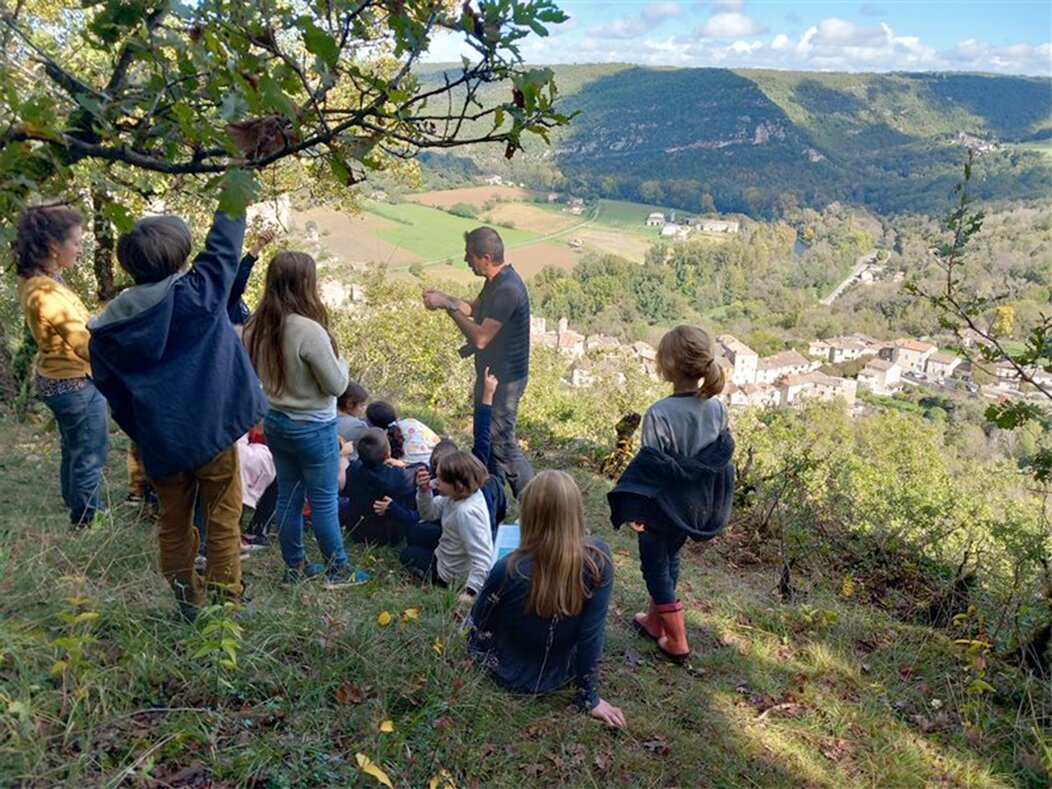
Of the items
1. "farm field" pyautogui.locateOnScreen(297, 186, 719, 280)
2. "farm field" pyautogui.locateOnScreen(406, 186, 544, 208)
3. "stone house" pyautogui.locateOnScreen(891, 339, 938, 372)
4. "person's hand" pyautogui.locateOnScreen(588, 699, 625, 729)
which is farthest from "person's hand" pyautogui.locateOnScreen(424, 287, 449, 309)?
"stone house" pyautogui.locateOnScreen(891, 339, 938, 372)

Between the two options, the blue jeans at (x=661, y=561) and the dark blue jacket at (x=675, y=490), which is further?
the blue jeans at (x=661, y=561)

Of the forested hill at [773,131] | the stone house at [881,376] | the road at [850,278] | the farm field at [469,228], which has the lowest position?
the stone house at [881,376]

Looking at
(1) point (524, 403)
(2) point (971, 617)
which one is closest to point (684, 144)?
(1) point (524, 403)

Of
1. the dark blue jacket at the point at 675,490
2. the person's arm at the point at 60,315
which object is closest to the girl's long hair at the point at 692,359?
the dark blue jacket at the point at 675,490

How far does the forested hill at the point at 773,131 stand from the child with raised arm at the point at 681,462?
68.3 meters

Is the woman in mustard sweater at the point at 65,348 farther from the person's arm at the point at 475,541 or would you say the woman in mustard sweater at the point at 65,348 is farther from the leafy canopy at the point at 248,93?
the person's arm at the point at 475,541

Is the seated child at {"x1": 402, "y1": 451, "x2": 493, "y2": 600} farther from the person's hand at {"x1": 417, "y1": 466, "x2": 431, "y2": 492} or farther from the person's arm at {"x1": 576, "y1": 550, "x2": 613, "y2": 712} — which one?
the person's arm at {"x1": 576, "y1": 550, "x2": 613, "y2": 712}

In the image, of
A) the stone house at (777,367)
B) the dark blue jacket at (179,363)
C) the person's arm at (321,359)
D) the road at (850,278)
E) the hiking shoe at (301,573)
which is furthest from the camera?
the road at (850,278)

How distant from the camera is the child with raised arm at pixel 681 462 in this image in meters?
3.20

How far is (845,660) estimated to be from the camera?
356 centimetres

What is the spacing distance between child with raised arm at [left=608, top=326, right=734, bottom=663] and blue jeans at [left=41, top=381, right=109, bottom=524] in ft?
8.67

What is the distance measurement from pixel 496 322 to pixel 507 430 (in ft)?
2.50

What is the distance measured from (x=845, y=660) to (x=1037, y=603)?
141 centimetres

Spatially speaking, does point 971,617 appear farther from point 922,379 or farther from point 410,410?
point 922,379
